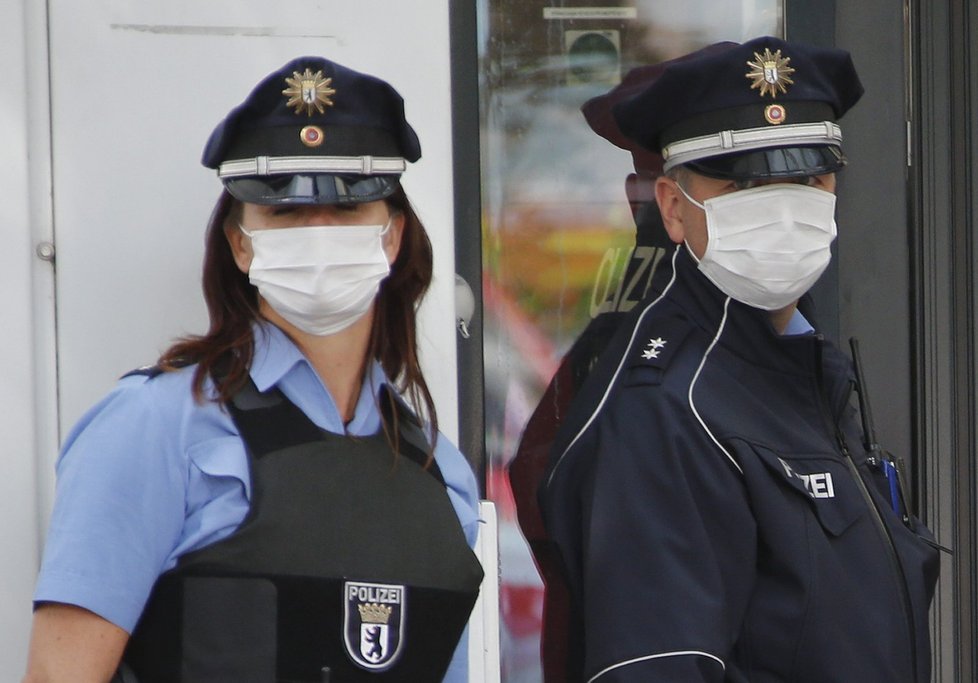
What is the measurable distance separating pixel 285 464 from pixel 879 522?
94 centimetres

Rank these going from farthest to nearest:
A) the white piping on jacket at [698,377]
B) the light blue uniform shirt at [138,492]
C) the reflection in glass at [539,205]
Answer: the reflection in glass at [539,205] < the white piping on jacket at [698,377] < the light blue uniform shirt at [138,492]

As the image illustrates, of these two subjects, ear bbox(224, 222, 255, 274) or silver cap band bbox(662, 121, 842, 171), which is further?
silver cap band bbox(662, 121, 842, 171)

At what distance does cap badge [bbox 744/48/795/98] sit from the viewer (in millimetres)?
2217

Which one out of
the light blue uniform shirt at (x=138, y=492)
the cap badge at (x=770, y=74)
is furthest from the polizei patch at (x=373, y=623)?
the cap badge at (x=770, y=74)

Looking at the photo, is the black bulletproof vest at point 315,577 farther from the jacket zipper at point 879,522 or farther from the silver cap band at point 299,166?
the jacket zipper at point 879,522

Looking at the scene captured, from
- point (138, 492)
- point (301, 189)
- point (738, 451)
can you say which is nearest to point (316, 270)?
point (301, 189)

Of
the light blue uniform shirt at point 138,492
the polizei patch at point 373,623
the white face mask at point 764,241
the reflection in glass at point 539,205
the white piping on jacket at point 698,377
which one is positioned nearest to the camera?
the light blue uniform shirt at point 138,492

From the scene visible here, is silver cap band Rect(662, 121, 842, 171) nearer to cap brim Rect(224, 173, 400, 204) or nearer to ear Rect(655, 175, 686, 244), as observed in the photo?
ear Rect(655, 175, 686, 244)

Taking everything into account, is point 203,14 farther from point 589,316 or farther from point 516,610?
point 516,610

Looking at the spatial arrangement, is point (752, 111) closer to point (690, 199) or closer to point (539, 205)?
point (690, 199)

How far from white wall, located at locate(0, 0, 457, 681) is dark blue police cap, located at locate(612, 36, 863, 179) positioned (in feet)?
2.18

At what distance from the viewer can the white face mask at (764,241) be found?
2.19 m

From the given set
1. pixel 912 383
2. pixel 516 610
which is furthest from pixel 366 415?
pixel 912 383

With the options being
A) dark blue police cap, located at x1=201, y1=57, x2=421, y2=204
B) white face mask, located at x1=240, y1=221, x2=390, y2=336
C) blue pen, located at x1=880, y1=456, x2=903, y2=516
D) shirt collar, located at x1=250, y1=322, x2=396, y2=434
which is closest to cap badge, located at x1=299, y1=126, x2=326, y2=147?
dark blue police cap, located at x1=201, y1=57, x2=421, y2=204
